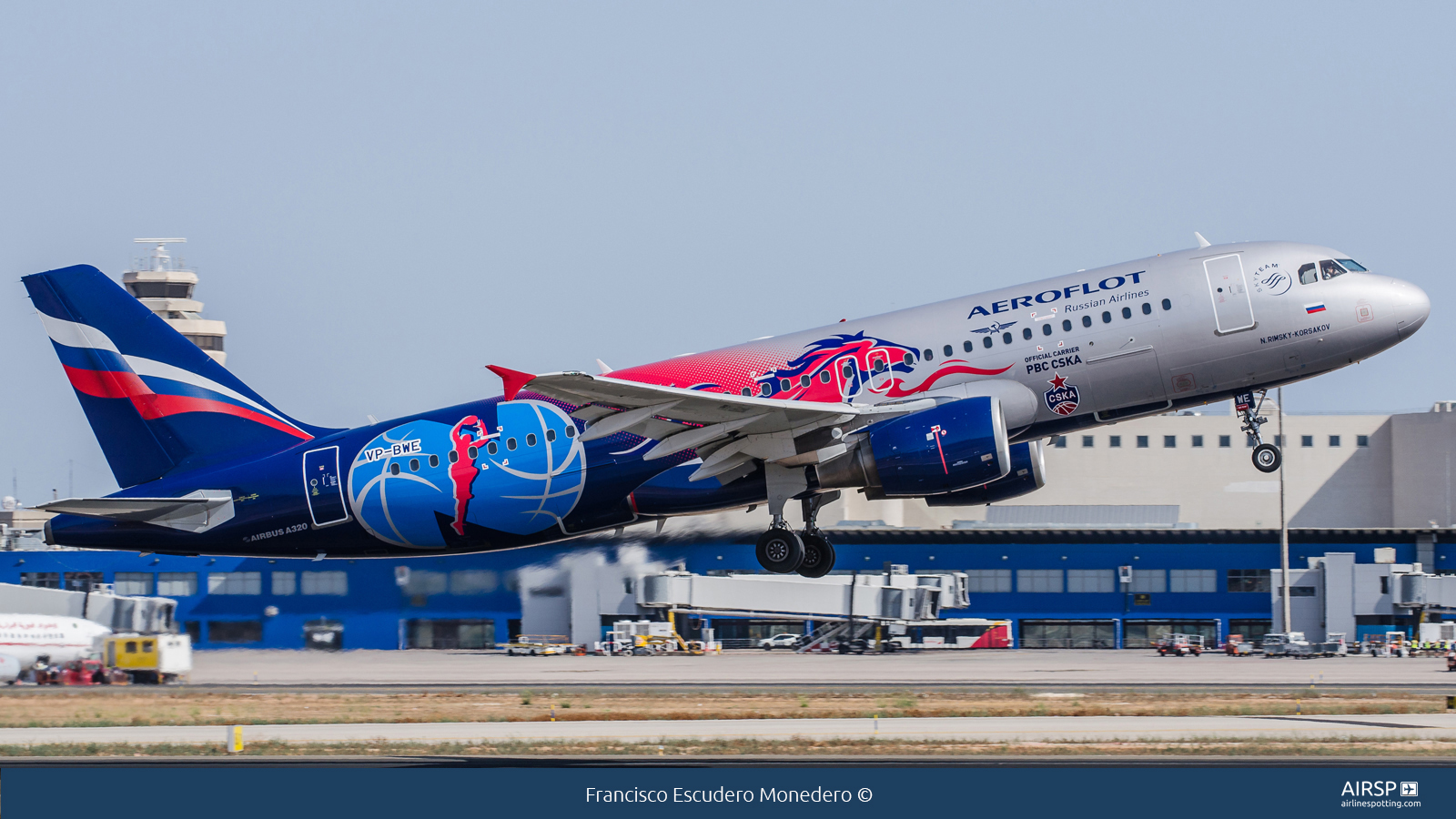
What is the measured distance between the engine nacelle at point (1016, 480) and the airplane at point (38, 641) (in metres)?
33.9

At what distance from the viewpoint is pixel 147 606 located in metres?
55.7

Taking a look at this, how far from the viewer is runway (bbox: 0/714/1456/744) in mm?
30141

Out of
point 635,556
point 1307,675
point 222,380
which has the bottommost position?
point 1307,675

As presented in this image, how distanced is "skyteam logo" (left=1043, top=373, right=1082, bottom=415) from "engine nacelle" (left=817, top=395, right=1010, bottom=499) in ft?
3.37

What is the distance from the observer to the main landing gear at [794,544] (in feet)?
100

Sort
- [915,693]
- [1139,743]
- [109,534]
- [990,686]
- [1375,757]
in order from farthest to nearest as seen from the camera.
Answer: [990,686]
[915,693]
[109,534]
[1139,743]
[1375,757]

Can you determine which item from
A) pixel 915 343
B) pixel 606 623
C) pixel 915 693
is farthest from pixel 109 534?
pixel 606 623

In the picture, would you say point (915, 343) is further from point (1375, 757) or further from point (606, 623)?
point (606, 623)

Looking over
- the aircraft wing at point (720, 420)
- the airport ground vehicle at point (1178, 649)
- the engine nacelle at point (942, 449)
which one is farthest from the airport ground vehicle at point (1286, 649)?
the aircraft wing at point (720, 420)

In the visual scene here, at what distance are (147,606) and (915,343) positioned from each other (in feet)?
121

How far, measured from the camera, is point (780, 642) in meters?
69.1

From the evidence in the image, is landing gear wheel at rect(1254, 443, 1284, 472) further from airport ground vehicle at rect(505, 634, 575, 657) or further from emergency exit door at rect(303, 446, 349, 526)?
airport ground vehicle at rect(505, 634, 575, 657)

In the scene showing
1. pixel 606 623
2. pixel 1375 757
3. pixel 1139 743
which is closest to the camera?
pixel 1375 757

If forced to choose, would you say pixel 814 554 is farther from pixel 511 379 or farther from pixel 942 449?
pixel 511 379
